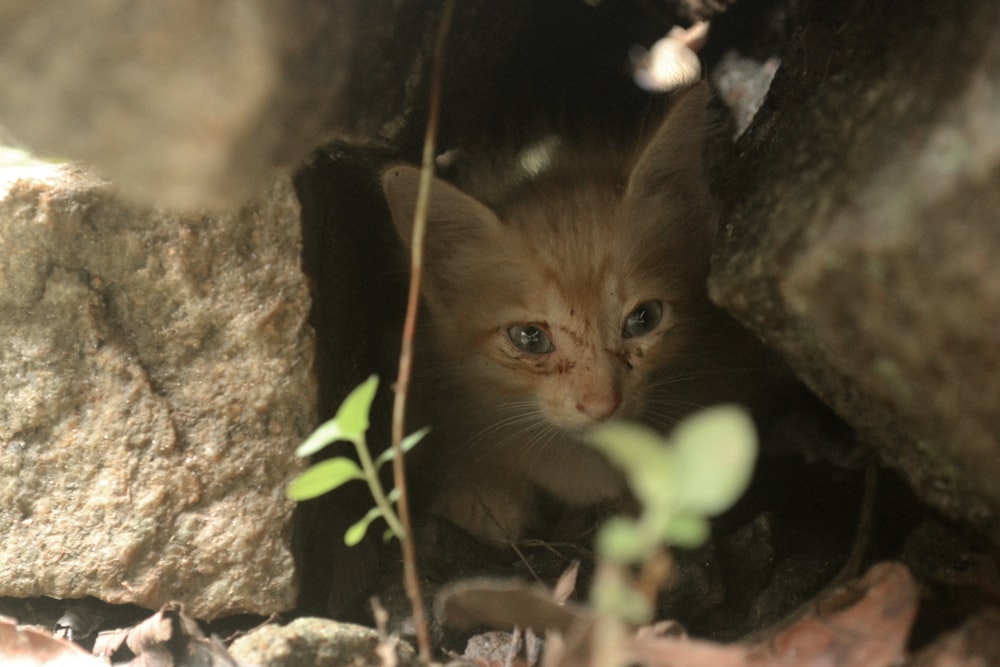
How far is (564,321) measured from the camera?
2.46 m

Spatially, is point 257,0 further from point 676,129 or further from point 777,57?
point 777,57

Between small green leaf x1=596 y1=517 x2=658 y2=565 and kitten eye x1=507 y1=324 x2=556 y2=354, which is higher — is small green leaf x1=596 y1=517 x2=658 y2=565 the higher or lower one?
the lower one

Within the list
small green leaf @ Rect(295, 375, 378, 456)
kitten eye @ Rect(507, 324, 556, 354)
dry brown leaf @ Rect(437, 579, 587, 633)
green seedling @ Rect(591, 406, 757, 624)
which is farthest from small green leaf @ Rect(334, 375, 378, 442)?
kitten eye @ Rect(507, 324, 556, 354)

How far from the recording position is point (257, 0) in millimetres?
1491

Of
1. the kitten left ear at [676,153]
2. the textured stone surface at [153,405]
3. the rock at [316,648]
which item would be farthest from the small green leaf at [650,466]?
the kitten left ear at [676,153]

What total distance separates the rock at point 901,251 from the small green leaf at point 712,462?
1.51 feet

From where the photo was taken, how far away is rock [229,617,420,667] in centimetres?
180

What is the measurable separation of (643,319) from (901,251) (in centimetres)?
127

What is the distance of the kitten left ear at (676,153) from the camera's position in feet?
7.67

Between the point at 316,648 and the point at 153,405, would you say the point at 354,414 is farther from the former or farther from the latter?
the point at 153,405

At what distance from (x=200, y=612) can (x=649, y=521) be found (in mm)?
1431

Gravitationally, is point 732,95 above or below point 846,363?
above

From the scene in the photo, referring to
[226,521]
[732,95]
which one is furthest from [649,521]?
[732,95]

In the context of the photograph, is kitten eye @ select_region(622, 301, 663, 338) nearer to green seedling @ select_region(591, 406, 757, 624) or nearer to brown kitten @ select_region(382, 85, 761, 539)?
brown kitten @ select_region(382, 85, 761, 539)
